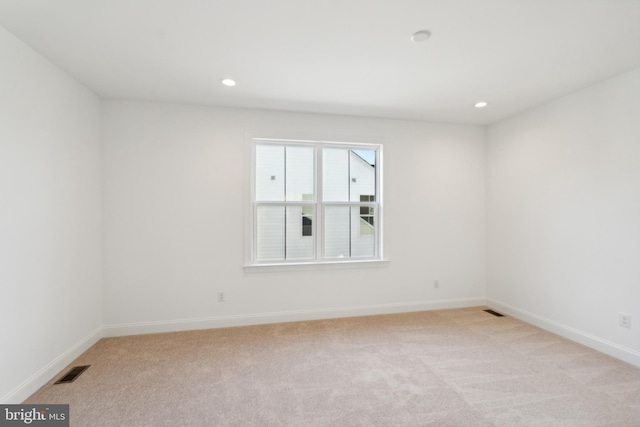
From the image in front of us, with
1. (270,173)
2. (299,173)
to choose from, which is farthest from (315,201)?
(270,173)

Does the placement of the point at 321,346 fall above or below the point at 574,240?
below

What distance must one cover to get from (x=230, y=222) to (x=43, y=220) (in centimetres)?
159

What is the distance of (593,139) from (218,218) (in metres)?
3.97

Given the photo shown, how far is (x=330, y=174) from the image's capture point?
3.79 metres

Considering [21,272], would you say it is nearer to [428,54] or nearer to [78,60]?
[78,60]

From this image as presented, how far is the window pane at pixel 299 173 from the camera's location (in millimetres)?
3664

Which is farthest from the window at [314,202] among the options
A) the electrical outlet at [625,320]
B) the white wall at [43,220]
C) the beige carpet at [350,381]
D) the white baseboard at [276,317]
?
the electrical outlet at [625,320]

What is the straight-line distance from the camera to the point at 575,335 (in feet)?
9.78

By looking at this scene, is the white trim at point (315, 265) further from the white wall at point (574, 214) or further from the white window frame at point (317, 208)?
the white wall at point (574, 214)

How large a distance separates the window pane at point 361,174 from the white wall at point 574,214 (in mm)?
1704

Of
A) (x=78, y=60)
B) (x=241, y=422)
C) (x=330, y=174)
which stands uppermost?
(x=78, y=60)

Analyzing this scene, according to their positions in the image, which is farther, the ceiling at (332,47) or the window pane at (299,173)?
the window pane at (299,173)

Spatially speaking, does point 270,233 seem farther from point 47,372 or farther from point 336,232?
point 47,372

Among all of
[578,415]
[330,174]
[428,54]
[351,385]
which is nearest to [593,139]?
[428,54]
